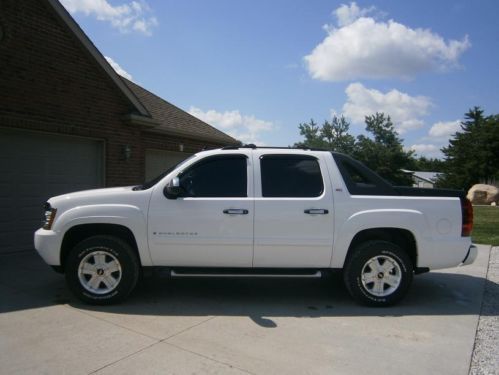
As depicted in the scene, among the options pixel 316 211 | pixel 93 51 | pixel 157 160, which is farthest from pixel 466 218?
pixel 157 160

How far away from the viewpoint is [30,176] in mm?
8156

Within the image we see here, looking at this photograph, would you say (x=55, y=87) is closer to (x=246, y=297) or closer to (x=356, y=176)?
(x=246, y=297)

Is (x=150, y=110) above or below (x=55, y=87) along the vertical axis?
above

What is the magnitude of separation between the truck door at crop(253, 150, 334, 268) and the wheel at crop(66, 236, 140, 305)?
1.55m

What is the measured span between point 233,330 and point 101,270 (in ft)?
5.99

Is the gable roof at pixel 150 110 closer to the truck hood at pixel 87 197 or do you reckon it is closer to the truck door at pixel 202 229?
the truck hood at pixel 87 197

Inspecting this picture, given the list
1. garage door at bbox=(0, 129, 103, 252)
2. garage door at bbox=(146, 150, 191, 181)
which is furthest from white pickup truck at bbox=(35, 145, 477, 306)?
garage door at bbox=(146, 150, 191, 181)

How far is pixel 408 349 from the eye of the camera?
3969mm

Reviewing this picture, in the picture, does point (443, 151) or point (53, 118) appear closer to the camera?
point (53, 118)

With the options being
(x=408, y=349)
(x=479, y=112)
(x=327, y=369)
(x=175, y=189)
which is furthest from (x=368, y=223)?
(x=479, y=112)

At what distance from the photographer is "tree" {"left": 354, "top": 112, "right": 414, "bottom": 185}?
5581 cm

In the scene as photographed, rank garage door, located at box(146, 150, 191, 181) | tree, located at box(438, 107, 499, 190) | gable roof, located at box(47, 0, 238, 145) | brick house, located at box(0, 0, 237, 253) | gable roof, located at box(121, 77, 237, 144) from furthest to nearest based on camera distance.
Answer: tree, located at box(438, 107, 499, 190) < gable roof, located at box(121, 77, 237, 144) < garage door, located at box(146, 150, 191, 181) < gable roof, located at box(47, 0, 238, 145) < brick house, located at box(0, 0, 237, 253)

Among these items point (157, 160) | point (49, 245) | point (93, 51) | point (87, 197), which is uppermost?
point (93, 51)

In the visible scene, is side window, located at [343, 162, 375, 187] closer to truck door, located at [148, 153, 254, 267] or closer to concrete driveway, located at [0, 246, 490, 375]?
truck door, located at [148, 153, 254, 267]
